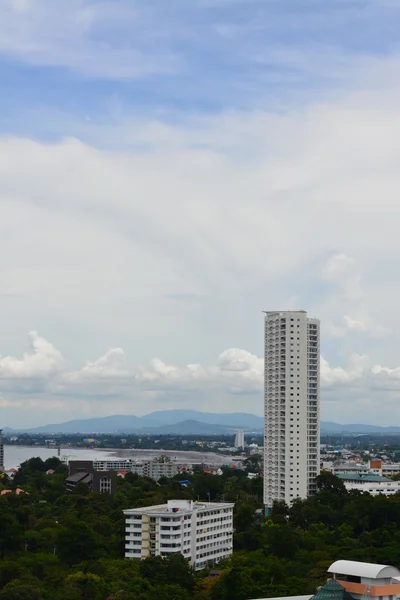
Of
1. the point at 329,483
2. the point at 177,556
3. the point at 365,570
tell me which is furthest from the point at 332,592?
the point at 329,483

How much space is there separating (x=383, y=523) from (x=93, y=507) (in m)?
14.1

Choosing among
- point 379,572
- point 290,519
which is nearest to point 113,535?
point 290,519

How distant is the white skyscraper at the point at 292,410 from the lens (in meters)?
49.0

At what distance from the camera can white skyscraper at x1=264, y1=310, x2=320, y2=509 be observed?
49.0 meters

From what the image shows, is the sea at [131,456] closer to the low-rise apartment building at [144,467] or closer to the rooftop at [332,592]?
the low-rise apartment building at [144,467]

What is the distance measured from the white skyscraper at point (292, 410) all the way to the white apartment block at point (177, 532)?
44.9 feet

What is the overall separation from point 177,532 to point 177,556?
150 inches

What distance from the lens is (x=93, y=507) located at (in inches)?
1689

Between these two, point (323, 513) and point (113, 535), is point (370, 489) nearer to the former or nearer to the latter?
point (323, 513)

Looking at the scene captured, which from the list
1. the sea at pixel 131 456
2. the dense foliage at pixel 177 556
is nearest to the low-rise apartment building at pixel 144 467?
the sea at pixel 131 456

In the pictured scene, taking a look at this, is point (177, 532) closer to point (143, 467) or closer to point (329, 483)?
point (329, 483)

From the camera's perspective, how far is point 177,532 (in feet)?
108

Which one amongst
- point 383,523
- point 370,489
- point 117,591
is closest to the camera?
point 117,591

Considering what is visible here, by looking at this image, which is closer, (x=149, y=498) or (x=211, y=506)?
(x=211, y=506)
